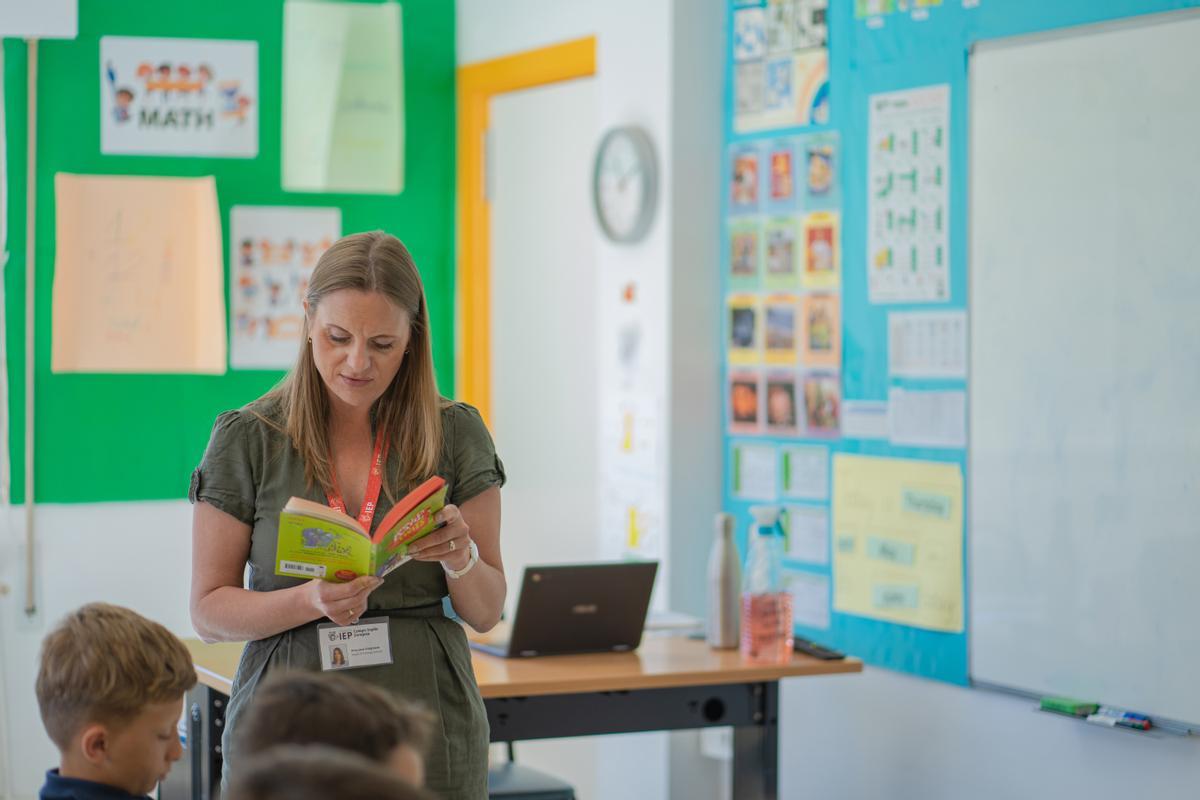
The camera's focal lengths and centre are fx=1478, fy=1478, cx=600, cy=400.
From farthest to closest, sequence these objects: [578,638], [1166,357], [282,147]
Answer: [282,147] → [578,638] → [1166,357]

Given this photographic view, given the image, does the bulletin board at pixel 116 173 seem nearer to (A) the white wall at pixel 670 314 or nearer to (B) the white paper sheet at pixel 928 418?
(A) the white wall at pixel 670 314

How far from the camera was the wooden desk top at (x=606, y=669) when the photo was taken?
2990 mm

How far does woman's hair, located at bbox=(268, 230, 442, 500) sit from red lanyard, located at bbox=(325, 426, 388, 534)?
0.01 meters

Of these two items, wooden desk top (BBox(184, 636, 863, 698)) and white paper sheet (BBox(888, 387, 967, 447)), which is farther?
white paper sheet (BBox(888, 387, 967, 447))

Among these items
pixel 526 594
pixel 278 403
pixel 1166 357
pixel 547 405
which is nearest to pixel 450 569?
pixel 278 403

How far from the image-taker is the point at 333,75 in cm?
476

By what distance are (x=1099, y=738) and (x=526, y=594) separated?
1272 millimetres

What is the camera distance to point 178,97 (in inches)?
185

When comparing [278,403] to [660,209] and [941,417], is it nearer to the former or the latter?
[941,417]

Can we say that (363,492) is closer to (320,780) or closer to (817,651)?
(320,780)

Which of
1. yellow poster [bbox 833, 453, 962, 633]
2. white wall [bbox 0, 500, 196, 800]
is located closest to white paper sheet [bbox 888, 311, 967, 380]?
yellow poster [bbox 833, 453, 962, 633]

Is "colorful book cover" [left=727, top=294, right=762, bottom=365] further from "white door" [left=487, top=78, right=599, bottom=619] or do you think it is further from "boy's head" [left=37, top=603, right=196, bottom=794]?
"boy's head" [left=37, top=603, right=196, bottom=794]

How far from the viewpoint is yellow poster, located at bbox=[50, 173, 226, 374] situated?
4.57 m

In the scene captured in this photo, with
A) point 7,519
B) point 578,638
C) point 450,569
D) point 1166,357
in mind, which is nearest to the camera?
point 450,569
